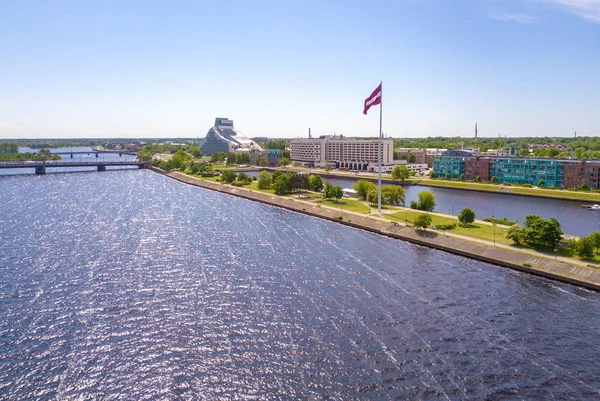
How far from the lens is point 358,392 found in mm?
21344

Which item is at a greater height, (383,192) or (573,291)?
(383,192)

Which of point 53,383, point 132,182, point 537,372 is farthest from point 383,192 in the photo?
point 132,182

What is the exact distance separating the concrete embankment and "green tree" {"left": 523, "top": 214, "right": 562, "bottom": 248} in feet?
10.1

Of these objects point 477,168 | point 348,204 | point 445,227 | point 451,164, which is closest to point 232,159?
point 451,164

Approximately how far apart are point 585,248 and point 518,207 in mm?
37655

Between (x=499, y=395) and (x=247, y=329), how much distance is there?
15209 millimetres

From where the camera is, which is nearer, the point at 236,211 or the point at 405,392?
the point at 405,392

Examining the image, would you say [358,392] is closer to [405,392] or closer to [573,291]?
[405,392]

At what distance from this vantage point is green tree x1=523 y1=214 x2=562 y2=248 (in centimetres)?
4272

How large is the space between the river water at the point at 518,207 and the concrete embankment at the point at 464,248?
1729 cm

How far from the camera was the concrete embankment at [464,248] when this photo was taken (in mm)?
36469

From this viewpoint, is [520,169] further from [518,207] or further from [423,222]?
[423,222]

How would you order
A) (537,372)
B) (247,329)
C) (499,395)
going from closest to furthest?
(499,395), (537,372), (247,329)

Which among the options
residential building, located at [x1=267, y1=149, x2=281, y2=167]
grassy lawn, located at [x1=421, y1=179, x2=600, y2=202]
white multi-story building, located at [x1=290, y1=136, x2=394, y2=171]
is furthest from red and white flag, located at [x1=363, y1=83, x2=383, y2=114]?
residential building, located at [x1=267, y1=149, x2=281, y2=167]
